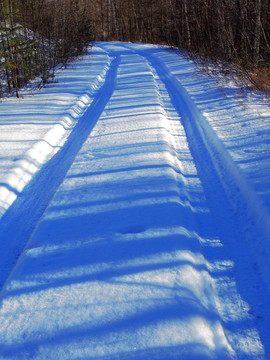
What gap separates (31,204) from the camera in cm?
483

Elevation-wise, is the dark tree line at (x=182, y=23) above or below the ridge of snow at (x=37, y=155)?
above

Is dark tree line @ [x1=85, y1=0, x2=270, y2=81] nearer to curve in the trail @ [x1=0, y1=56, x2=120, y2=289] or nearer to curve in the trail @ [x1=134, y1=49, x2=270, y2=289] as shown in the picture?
curve in the trail @ [x1=134, y1=49, x2=270, y2=289]

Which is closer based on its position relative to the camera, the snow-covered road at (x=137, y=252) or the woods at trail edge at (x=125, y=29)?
the snow-covered road at (x=137, y=252)

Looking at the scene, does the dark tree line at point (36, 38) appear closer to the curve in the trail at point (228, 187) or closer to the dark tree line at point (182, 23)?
the curve in the trail at point (228, 187)

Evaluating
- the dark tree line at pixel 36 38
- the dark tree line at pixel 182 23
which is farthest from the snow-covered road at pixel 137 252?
the dark tree line at pixel 182 23

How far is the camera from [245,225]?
399 cm

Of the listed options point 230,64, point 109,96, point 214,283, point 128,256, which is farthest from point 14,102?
point 214,283

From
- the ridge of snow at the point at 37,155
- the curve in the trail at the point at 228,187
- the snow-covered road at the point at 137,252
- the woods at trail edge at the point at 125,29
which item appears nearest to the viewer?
the snow-covered road at the point at 137,252

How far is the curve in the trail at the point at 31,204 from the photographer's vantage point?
380 centimetres

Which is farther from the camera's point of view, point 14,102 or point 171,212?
point 14,102

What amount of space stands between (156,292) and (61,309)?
2.97 feet

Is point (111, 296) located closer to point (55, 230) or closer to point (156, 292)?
point (156, 292)

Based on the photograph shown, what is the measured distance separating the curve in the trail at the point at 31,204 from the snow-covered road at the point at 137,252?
2 centimetres

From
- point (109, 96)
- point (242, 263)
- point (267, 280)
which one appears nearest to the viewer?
point (267, 280)
